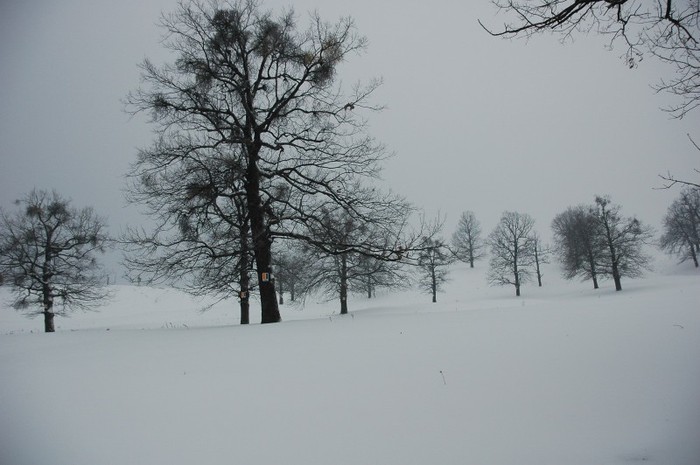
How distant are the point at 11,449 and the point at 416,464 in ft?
8.98

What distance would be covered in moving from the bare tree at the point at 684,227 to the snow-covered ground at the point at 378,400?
45116 mm

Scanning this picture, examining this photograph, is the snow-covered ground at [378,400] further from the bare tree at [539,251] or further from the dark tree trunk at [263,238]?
the bare tree at [539,251]

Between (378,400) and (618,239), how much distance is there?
36110 millimetres

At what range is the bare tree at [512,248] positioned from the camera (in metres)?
35.2

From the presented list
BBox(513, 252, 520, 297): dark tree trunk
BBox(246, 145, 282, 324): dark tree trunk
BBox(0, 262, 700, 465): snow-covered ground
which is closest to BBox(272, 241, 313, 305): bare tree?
BBox(246, 145, 282, 324): dark tree trunk

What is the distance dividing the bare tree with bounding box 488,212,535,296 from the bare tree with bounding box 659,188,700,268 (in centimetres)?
1660

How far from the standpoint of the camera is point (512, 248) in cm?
3781

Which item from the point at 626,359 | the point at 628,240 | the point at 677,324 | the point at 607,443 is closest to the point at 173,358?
the point at 607,443

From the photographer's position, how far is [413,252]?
8.31 metres

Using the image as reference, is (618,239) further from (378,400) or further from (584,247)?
(378,400)

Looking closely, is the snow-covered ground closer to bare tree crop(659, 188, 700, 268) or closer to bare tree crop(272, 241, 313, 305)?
bare tree crop(272, 241, 313, 305)

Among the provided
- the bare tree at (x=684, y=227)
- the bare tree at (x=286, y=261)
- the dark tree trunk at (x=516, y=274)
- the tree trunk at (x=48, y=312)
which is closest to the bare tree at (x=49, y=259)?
the tree trunk at (x=48, y=312)

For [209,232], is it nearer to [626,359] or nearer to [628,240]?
[626,359]

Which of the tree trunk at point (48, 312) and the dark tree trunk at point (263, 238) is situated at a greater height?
the dark tree trunk at point (263, 238)
